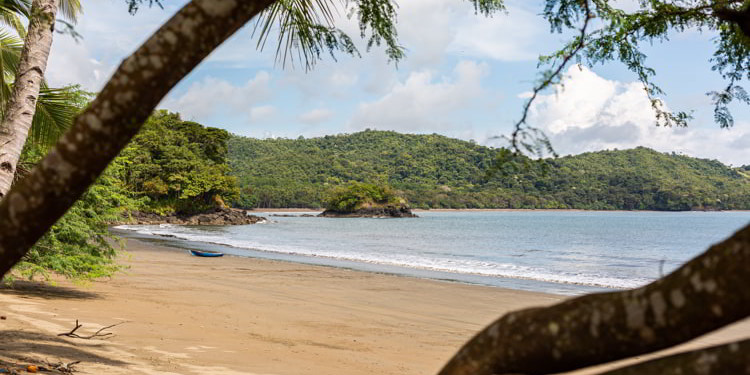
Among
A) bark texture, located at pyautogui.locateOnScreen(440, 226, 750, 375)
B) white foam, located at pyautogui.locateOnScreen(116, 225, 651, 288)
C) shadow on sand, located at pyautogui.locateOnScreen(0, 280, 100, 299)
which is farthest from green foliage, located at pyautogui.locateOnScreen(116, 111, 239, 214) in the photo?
bark texture, located at pyautogui.locateOnScreen(440, 226, 750, 375)

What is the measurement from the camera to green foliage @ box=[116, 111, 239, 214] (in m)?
72.3

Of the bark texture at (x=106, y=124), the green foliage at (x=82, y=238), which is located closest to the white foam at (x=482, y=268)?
the green foliage at (x=82, y=238)

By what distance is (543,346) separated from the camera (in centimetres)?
186

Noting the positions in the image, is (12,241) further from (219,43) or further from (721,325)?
(721,325)

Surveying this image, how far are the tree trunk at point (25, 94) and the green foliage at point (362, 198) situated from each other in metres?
119

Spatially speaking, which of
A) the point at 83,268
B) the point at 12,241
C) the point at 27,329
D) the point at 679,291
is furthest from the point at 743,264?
the point at 83,268

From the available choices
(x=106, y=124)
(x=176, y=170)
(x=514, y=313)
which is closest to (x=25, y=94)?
(x=106, y=124)

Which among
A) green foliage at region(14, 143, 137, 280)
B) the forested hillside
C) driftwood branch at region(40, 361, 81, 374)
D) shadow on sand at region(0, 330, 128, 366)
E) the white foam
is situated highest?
the forested hillside

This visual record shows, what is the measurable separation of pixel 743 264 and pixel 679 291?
0.18 m

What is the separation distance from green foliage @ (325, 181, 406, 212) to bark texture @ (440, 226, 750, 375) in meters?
122

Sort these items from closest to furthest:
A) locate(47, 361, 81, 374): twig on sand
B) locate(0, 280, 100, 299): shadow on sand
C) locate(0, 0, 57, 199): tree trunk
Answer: locate(0, 0, 57, 199): tree trunk → locate(47, 361, 81, 374): twig on sand → locate(0, 280, 100, 299): shadow on sand

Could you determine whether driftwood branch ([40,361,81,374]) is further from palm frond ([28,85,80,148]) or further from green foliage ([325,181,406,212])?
green foliage ([325,181,406,212])

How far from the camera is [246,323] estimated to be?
10.2m

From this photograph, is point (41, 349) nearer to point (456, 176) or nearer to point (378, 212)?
point (378, 212)
